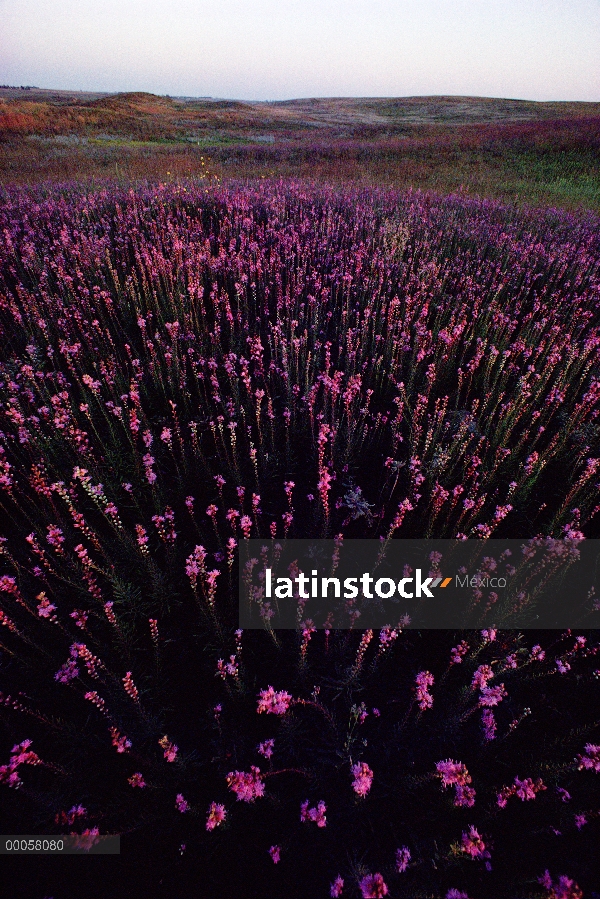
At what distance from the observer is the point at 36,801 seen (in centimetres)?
215

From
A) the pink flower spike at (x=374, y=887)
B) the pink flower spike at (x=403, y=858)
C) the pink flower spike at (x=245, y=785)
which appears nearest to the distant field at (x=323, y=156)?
the pink flower spike at (x=245, y=785)

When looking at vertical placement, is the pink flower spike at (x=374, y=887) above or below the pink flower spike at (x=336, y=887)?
above

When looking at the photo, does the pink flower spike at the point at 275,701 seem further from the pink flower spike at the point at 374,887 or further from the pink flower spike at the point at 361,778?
the pink flower spike at the point at 374,887

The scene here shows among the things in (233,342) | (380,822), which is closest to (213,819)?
(380,822)

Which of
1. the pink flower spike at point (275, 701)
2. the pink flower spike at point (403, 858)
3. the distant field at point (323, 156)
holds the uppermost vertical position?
the distant field at point (323, 156)

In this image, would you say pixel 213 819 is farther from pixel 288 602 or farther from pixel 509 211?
pixel 509 211

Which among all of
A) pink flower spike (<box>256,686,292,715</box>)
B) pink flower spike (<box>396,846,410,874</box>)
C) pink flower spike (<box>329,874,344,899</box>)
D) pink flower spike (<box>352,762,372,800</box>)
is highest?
pink flower spike (<box>256,686,292,715</box>)

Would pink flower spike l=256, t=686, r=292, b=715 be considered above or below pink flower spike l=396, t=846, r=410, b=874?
above

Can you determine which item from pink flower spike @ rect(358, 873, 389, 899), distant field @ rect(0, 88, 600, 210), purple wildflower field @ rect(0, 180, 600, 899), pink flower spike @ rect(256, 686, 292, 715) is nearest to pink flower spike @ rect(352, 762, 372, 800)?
purple wildflower field @ rect(0, 180, 600, 899)

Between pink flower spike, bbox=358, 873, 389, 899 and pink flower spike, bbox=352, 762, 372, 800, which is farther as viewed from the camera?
pink flower spike, bbox=352, 762, 372, 800

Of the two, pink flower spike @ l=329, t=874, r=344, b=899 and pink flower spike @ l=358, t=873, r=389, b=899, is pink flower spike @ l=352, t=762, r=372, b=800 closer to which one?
pink flower spike @ l=358, t=873, r=389, b=899

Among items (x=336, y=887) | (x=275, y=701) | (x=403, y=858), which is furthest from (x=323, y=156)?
(x=336, y=887)

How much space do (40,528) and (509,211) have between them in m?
15.0

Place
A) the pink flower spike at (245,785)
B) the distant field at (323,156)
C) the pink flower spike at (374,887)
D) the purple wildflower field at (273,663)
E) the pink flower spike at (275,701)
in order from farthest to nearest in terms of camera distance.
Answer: the distant field at (323,156), the purple wildflower field at (273,663), the pink flower spike at (275,701), the pink flower spike at (245,785), the pink flower spike at (374,887)
